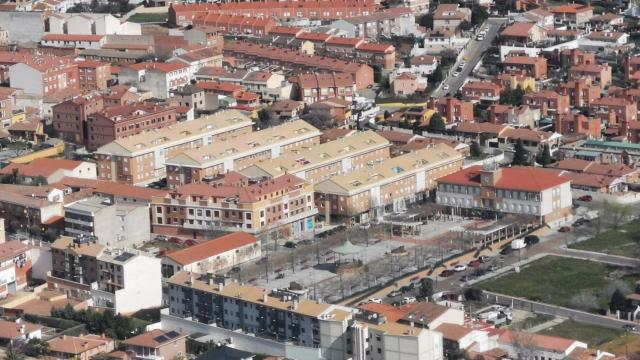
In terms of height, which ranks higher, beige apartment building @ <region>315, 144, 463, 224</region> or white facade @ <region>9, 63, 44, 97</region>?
white facade @ <region>9, 63, 44, 97</region>

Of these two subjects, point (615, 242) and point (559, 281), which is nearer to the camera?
point (559, 281)

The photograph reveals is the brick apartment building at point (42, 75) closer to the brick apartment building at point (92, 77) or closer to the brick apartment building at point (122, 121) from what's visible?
the brick apartment building at point (92, 77)

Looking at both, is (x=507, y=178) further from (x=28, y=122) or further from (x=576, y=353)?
(x=28, y=122)

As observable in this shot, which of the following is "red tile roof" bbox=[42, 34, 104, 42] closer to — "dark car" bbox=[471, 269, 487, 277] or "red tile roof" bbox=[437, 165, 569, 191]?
"red tile roof" bbox=[437, 165, 569, 191]

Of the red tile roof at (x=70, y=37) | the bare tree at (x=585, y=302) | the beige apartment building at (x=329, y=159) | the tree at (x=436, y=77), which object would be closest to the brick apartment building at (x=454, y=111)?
the tree at (x=436, y=77)

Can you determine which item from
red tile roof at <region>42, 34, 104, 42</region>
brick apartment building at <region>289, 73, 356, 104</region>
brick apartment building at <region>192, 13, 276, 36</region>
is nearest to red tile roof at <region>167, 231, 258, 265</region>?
brick apartment building at <region>289, 73, 356, 104</region>

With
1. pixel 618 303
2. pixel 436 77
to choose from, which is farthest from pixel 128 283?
pixel 436 77

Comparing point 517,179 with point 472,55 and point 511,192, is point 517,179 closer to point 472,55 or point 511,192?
point 511,192
